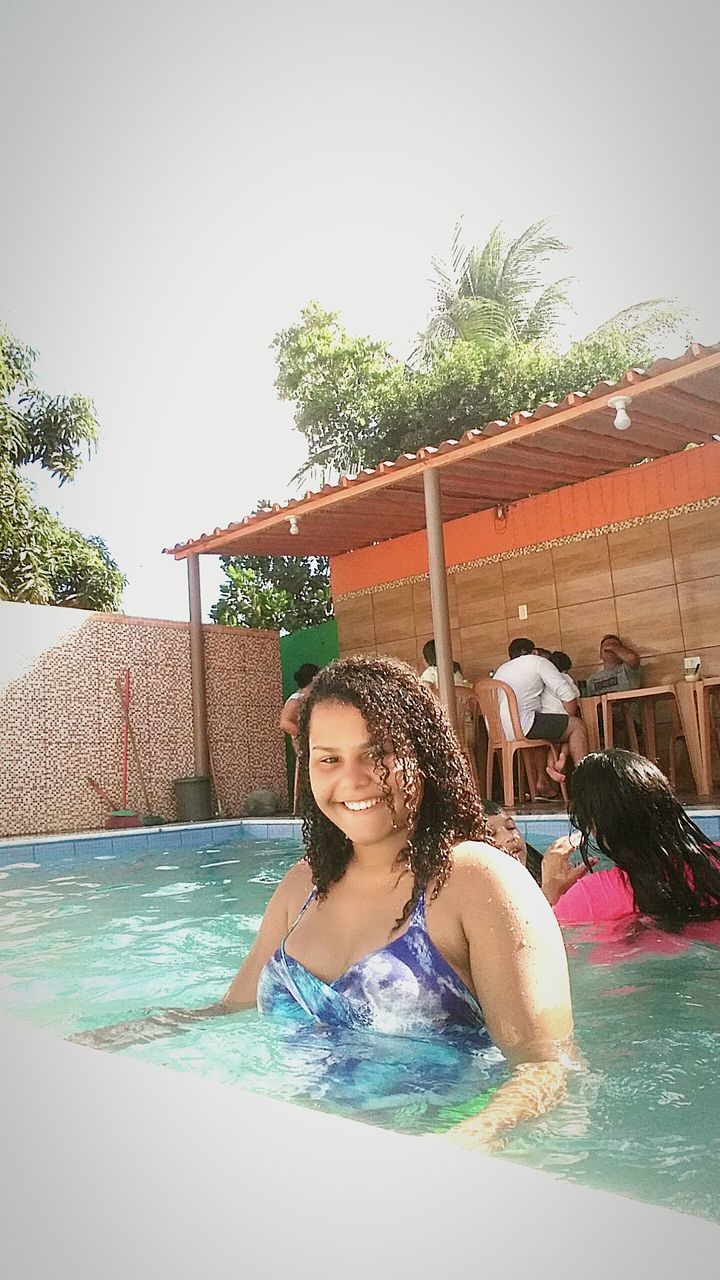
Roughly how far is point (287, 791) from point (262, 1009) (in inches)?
377

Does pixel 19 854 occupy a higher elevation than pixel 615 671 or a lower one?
lower

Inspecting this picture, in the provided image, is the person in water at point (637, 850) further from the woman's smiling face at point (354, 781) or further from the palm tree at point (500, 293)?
the palm tree at point (500, 293)

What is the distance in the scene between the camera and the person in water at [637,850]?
285 centimetres

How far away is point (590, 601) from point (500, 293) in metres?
18.5

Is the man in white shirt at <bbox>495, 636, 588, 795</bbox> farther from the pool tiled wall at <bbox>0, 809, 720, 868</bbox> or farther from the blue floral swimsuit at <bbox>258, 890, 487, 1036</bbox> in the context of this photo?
the blue floral swimsuit at <bbox>258, 890, 487, 1036</bbox>

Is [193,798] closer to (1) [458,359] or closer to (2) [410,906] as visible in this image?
(2) [410,906]

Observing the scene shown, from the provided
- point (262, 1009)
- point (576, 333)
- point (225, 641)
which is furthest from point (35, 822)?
point (576, 333)

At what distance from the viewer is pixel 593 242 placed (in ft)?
87.5

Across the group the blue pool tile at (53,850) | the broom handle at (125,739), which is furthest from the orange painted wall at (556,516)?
the blue pool tile at (53,850)

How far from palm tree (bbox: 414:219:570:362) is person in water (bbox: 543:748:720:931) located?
23874 mm

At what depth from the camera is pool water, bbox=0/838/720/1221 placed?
1606 mm

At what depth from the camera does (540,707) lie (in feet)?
25.8

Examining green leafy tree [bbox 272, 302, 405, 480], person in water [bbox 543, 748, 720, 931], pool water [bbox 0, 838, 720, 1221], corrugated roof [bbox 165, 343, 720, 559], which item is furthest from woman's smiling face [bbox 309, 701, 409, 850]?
green leafy tree [bbox 272, 302, 405, 480]

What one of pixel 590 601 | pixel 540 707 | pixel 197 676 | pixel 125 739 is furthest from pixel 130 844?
pixel 590 601
